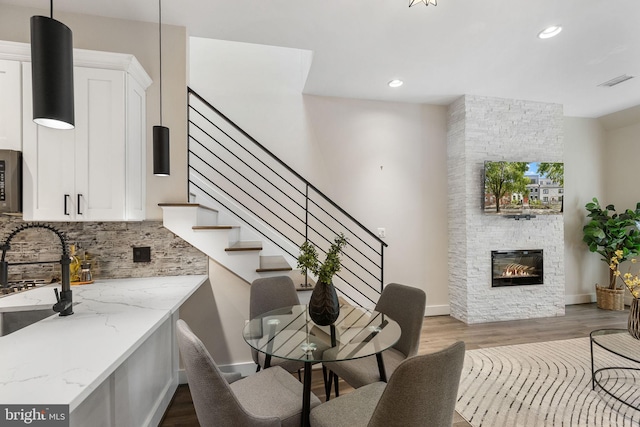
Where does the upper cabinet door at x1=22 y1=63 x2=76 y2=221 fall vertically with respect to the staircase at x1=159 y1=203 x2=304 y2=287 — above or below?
above

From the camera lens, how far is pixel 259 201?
3664mm

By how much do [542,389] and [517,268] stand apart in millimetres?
2058

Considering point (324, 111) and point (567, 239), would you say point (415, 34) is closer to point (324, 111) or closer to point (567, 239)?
point (324, 111)

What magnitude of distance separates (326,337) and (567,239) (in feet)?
17.0

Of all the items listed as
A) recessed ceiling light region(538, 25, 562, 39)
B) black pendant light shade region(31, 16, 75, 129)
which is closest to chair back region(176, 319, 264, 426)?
black pendant light shade region(31, 16, 75, 129)

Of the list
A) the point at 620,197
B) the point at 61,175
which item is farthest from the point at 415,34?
the point at 620,197

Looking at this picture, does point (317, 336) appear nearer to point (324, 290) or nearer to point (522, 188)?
point (324, 290)

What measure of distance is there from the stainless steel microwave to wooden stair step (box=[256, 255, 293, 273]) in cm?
166

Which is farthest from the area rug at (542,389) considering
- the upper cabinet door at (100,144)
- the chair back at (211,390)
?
the upper cabinet door at (100,144)

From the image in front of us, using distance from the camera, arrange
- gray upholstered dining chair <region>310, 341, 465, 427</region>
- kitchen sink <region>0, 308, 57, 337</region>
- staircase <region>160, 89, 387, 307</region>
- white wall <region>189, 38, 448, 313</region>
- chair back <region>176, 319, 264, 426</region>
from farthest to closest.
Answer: white wall <region>189, 38, 448, 313</region> → staircase <region>160, 89, 387, 307</region> → kitchen sink <region>0, 308, 57, 337</region> → chair back <region>176, 319, 264, 426</region> → gray upholstered dining chair <region>310, 341, 465, 427</region>

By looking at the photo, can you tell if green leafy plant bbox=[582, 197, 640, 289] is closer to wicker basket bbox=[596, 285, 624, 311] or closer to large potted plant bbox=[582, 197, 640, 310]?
large potted plant bbox=[582, 197, 640, 310]

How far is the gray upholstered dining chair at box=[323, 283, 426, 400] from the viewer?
69.3 inches

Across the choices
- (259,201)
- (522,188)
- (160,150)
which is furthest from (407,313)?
(522,188)

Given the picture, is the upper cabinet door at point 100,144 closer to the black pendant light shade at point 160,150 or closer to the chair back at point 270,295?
the black pendant light shade at point 160,150
